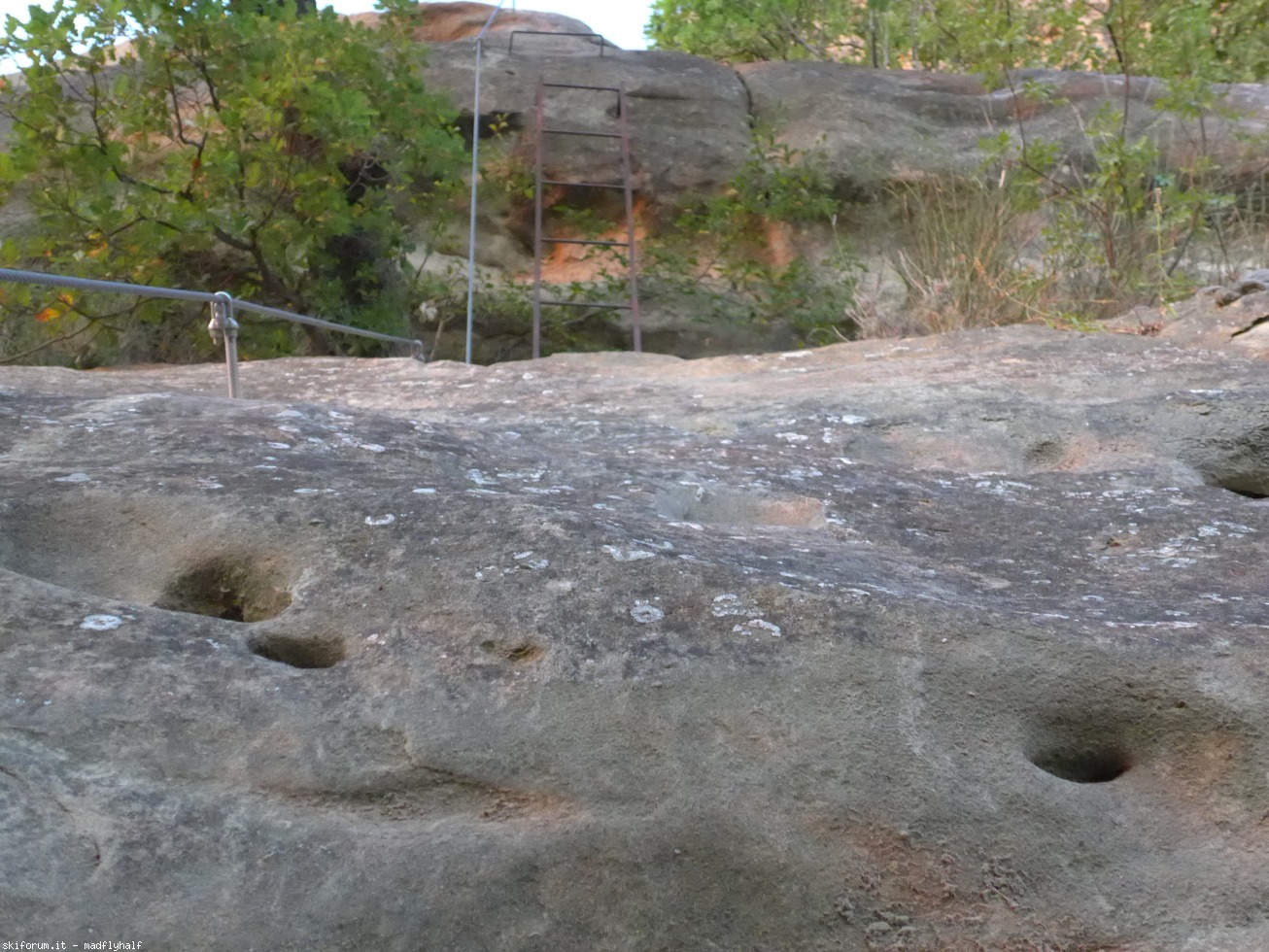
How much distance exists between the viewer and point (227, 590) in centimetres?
215

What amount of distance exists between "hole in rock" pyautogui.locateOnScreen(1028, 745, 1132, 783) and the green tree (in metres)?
5.38

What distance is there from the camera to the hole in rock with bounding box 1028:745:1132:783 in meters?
1.93

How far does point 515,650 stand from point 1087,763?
2.81 ft

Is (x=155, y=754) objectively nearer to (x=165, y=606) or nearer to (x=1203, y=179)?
(x=165, y=606)

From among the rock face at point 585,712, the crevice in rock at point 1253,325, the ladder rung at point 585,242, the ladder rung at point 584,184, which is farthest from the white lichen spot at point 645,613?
the ladder rung at point 584,184

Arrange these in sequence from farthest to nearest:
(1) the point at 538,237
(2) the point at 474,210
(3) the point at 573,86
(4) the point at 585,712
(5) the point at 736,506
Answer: (3) the point at 573,86
(1) the point at 538,237
(2) the point at 474,210
(5) the point at 736,506
(4) the point at 585,712

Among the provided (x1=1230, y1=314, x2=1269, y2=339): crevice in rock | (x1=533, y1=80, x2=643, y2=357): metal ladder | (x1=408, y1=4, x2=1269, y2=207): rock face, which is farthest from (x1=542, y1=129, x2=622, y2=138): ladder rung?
(x1=1230, y1=314, x2=1269, y2=339): crevice in rock

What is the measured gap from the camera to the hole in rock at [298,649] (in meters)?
1.93

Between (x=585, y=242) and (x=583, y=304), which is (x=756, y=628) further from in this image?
(x=585, y=242)

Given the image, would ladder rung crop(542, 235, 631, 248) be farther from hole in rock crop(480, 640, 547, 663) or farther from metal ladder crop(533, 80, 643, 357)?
hole in rock crop(480, 640, 547, 663)

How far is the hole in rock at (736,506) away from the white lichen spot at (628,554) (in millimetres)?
556

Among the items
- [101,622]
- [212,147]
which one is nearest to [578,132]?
[212,147]

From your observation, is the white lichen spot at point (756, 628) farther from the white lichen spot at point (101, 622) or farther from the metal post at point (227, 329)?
the metal post at point (227, 329)

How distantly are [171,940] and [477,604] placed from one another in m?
0.67
